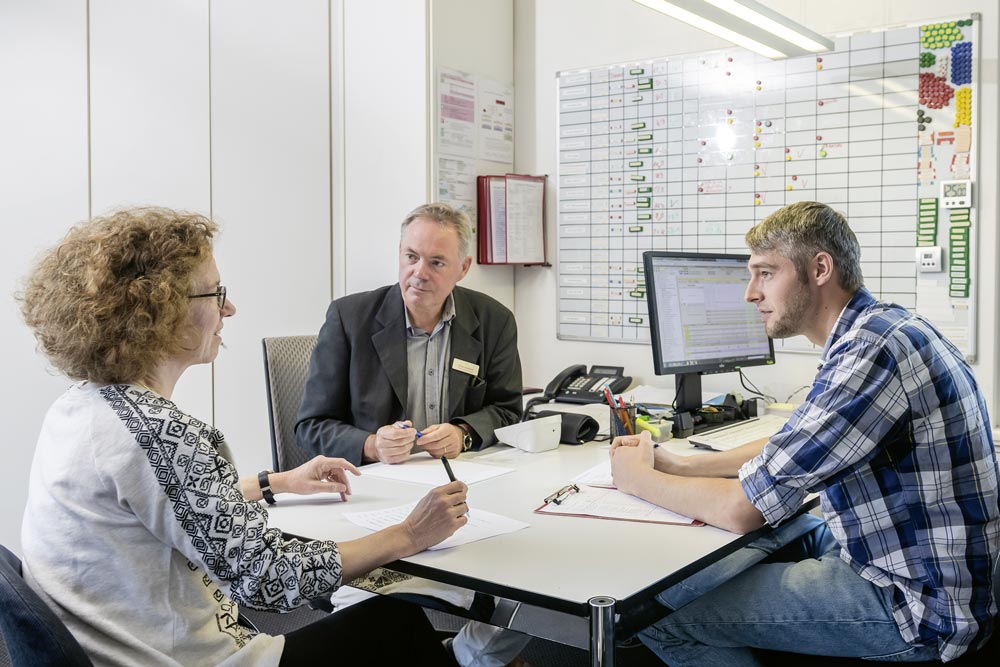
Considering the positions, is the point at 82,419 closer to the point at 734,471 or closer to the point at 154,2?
the point at 734,471

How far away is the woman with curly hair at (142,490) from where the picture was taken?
1193 millimetres

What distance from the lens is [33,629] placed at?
3.46ft

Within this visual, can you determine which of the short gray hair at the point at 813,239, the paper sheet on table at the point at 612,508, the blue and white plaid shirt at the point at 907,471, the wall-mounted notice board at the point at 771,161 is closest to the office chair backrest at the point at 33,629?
the paper sheet on table at the point at 612,508

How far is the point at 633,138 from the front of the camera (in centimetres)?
346

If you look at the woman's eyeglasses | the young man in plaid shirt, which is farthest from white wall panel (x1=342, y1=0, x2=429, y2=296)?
the young man in plaid shirt

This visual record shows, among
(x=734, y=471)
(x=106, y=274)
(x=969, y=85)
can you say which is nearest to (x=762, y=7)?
(x=969, y=85)

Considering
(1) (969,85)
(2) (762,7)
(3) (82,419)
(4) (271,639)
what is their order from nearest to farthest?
(3) (82,419), (4) (271,639), (2) (762,7), (1) (969,85)

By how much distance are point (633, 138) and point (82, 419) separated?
8.72 feet

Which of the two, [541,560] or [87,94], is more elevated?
[87,94]

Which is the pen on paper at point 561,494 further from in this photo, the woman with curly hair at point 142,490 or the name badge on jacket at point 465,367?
the name badge on jacket at point 465,367

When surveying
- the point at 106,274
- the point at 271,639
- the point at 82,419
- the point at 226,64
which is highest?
the point at 226,64

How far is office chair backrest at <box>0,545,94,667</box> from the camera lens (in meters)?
1.05

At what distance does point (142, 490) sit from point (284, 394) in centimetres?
139

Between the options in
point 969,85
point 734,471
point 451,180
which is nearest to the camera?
point 734,471
